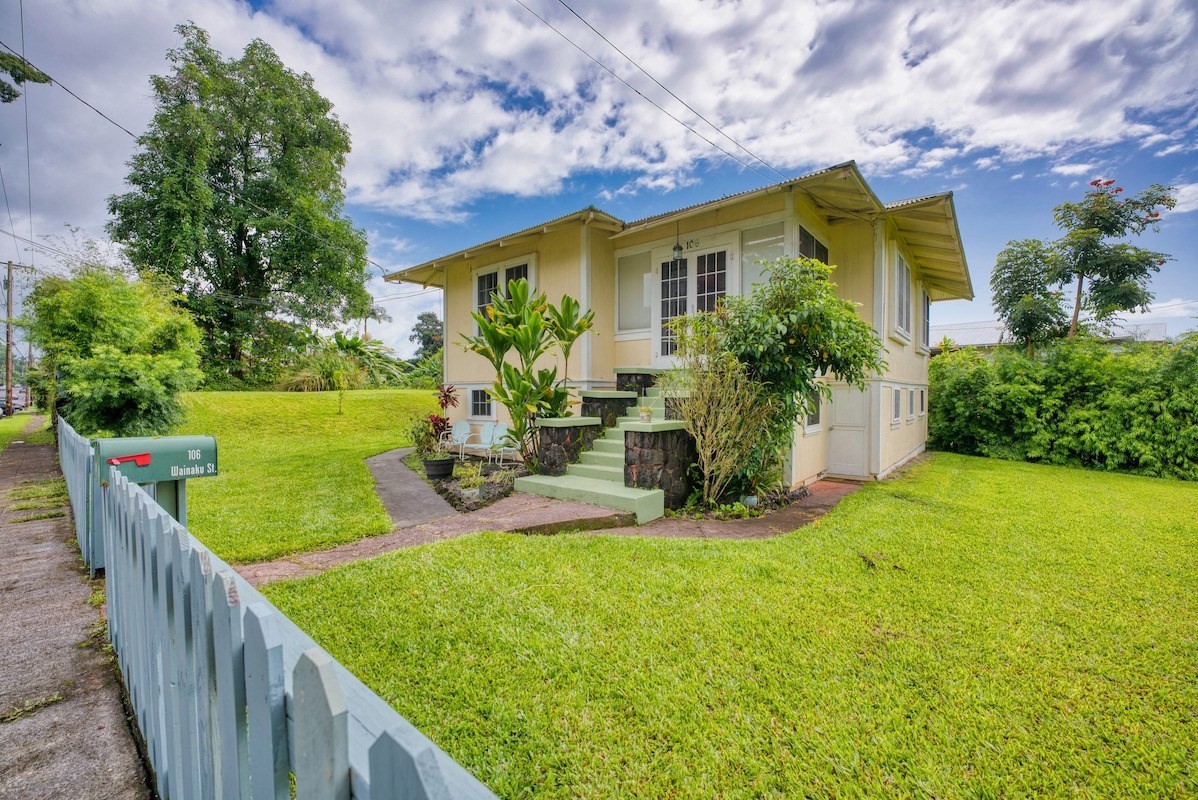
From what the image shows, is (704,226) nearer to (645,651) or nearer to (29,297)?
(645,651)

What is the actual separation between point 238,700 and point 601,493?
15.2ft

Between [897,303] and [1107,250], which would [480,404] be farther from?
[1107,250]

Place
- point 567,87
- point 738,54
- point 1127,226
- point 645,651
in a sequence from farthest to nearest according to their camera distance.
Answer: point 1127,226 → point 567,87 → point 738,54 → point 645,651

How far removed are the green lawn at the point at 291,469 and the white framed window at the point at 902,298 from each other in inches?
363

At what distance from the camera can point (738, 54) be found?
7.87 m

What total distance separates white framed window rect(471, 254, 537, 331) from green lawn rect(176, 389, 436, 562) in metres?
4.06

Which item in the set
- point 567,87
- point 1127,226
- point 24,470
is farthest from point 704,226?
point 1127,226

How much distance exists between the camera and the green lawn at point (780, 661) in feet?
6.13

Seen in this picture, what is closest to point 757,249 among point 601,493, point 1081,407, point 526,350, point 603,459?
point 526,350

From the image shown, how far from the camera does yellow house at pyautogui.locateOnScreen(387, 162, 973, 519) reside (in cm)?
717

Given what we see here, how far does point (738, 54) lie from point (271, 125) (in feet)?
67.1

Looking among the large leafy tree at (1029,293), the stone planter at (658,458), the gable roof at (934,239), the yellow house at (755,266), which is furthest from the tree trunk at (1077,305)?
the stone planter at (658,458)

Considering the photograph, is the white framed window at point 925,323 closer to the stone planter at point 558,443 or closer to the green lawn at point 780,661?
the green lawn at point 780,661

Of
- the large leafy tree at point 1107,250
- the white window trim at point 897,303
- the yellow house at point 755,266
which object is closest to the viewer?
the yellow house at point 755,266
